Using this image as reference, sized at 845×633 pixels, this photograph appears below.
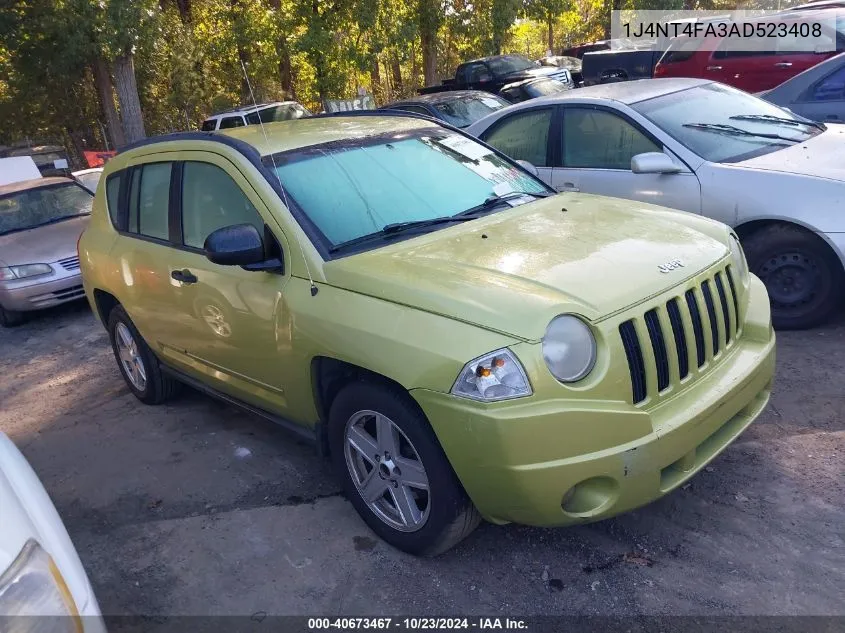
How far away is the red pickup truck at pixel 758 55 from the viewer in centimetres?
990

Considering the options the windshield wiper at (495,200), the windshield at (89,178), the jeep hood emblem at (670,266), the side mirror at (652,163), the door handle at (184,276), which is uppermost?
the windshield wiper at (495,200)

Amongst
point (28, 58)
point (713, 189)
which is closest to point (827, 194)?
point (713, 189)

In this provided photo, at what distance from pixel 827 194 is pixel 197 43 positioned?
2089 centimetres

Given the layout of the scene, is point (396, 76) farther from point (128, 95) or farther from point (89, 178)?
point (89, 178)

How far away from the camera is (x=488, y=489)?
2764mm

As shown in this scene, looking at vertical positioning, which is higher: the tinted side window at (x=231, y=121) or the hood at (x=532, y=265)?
the hood at (x=532, y=265)

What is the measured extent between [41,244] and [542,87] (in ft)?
31.2

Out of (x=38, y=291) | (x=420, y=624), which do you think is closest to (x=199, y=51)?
(x=38, y=291)

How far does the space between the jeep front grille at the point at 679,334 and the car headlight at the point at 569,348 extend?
0.15 meters

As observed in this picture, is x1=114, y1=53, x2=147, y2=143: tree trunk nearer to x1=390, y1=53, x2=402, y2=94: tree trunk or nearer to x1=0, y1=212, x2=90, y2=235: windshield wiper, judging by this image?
x1=0, y1=212, x2=90, y2=235: windshield wiper

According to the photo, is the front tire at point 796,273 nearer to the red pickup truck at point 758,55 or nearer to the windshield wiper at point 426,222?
the windshield wiper at point 426,222

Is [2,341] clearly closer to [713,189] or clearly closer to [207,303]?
[207,303]

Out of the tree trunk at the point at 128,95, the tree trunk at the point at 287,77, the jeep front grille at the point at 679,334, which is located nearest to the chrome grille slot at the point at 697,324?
the jeep front grille at the point at 679,334

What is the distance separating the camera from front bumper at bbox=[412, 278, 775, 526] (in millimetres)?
2637
